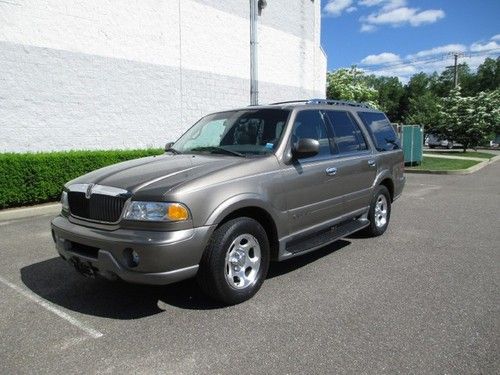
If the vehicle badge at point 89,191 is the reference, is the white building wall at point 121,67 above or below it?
above

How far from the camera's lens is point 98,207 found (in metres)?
3.79

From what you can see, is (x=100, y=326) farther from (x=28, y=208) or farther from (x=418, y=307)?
(x=28, y=208)

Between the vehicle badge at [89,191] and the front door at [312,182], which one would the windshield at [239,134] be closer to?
the front door at [312,182]

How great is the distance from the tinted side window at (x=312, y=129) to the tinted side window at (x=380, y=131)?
1165 mm

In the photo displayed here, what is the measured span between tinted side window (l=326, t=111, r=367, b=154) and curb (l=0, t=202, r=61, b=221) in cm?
580

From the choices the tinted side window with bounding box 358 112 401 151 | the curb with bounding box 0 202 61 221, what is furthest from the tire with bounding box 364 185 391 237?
the curb with bounding box 0 202 61 221

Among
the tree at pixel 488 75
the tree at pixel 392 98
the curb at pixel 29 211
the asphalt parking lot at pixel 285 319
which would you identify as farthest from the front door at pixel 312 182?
the tree at pixel 488 75

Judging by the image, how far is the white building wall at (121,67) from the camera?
9672 millimetres

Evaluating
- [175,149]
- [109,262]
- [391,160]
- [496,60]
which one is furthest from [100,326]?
[496,60]

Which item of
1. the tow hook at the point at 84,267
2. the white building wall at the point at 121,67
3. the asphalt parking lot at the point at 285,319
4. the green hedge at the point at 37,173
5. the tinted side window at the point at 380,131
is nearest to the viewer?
the asphalt parking lot at the point at 285,319

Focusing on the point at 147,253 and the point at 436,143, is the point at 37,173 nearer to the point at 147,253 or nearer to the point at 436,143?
the point at 147,253

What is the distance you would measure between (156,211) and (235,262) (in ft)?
2.90

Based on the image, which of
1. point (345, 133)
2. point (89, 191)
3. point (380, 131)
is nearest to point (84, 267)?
point (89, 191)

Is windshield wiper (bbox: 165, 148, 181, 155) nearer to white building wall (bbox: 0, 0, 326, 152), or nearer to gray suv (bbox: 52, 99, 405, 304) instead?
gray suv (bbox: 52, 99, 405, 304)
